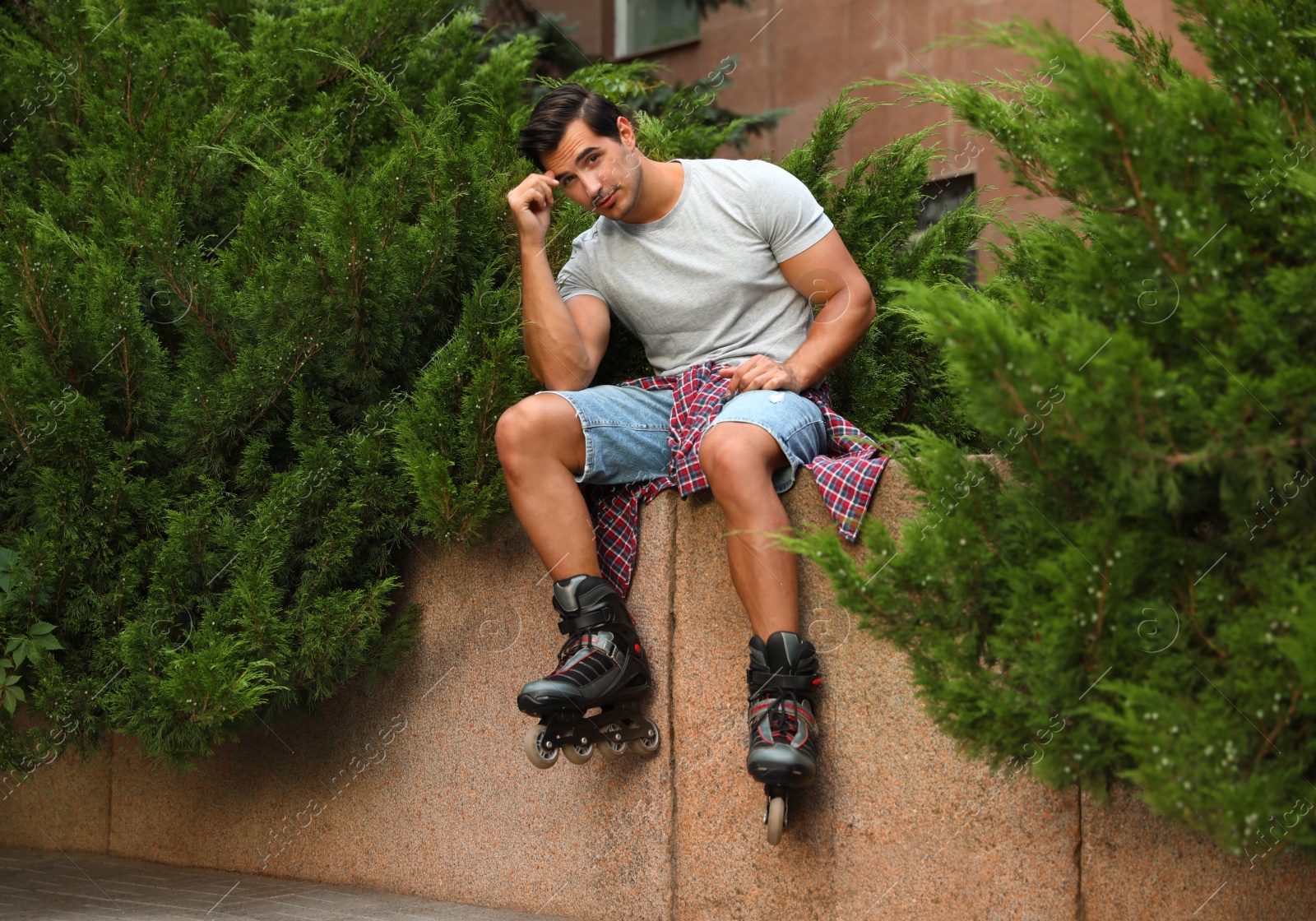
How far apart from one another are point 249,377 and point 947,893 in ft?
7.78

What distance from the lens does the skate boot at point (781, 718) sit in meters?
2.70

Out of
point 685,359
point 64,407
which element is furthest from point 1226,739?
point 64,407

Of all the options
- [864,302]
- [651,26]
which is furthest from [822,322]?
[651,26]

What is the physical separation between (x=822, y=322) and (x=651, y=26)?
32.6 feet

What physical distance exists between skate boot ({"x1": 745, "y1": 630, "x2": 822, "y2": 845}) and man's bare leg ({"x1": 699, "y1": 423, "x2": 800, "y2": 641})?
57mm

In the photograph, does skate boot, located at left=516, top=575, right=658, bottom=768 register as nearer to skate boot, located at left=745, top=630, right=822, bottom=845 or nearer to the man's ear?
skate boot, located at left=745, top=630, right=822, bottom=845

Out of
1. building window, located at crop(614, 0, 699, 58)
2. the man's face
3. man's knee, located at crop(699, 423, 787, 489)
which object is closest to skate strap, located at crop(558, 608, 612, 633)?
man's knee, located at crop(699, 423, 787, 489)

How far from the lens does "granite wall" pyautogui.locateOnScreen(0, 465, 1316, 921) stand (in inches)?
102

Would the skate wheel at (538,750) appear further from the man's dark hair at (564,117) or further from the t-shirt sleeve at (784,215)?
the man's dark hair at (564,117)

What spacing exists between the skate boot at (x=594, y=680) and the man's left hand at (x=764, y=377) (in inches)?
25.1

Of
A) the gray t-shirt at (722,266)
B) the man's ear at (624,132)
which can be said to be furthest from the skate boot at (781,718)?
the man's ear at (624,132)

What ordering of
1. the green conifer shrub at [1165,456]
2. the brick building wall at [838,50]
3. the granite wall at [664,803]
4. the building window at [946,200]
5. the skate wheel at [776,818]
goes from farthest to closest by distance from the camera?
the brick building wall at [838,50]
the building window at [946,200]
the skate wheel at [776,818]
the granite wall at [664,803]
the green conifer shrub at [1165,456]

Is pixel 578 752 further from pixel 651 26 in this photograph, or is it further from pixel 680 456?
pixel 651 26

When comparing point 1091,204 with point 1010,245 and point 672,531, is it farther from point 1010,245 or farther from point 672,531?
point 672,531
